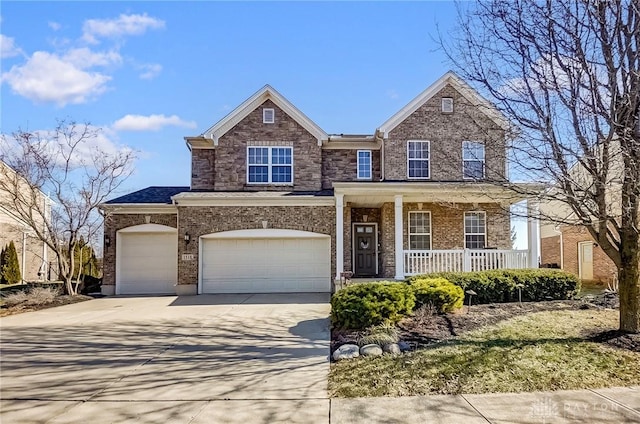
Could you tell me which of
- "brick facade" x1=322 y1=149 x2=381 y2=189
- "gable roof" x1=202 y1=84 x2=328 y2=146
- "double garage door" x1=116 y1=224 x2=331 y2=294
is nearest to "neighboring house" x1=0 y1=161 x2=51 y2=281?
"gable roof" x1=202 y1=84 x2=328 y2=146

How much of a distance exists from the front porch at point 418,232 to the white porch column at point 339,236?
3 centimetres

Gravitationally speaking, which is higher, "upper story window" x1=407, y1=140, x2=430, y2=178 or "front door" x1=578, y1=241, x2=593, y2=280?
"upper story window" x1=407, y1=140, x2=430, y2=178

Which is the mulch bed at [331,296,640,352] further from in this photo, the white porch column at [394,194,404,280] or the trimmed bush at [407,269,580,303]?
the white porch column at [394,194,404,280]

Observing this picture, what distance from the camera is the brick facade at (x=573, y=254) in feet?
61.3

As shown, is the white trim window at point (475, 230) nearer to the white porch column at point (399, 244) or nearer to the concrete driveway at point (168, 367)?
the white porch column at point (399, 244)

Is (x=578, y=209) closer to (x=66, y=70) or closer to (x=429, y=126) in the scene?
(x=429, y=126)

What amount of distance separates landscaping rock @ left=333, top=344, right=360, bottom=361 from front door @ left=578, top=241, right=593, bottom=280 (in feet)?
55.9

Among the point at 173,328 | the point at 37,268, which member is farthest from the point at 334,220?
the point at 37,268

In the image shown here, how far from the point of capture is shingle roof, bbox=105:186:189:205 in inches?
730

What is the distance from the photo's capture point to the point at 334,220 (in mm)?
16938

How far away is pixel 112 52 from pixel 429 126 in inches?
448

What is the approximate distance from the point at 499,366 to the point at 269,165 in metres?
13.4

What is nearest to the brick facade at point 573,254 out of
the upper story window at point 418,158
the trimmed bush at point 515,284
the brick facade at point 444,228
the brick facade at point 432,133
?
the brick facade at point 444,228

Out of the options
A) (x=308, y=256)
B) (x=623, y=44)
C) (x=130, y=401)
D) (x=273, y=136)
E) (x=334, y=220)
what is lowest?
(x=130, y=401)
